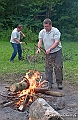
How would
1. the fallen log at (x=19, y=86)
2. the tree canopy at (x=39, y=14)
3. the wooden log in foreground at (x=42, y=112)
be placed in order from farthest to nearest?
1. the tree canopy at (x=39, y=14)
2. the fallen log at (x=19, y=86)
3. the wooden log in foreground at (x=42, y=112)

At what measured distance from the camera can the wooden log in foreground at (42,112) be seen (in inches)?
227

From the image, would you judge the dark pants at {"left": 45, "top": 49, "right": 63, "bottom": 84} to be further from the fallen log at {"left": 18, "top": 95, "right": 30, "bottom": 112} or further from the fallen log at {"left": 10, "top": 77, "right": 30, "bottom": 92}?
the fallen log at {"left": 18, "top": 95, "right": 30, "bottom": 112}

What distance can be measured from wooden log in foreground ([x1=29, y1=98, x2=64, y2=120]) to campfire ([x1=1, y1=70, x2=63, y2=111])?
0.69m

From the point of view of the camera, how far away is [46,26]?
8578 millimetres

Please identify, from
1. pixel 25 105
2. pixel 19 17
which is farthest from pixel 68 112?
pixel 19 17

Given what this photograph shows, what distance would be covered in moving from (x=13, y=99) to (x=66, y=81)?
3.12 metres

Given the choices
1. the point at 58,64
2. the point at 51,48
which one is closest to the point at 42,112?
the point at 51,48

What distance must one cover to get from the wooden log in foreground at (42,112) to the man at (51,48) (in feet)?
8.33

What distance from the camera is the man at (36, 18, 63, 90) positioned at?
862 cm

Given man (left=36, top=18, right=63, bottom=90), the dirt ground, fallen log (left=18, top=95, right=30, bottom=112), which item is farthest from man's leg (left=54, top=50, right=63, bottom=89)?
fallen log (left=18, top=95, right=30, bottom=112)

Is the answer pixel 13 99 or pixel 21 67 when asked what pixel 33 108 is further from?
pixel 21 67

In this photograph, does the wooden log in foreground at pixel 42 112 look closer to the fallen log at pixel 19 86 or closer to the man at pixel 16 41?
the fallen log at pixel 19 86

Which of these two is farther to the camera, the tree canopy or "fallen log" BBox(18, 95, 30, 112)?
the tree canopy

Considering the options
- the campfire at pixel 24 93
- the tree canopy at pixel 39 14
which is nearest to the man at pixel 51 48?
the campfire at pixel 24 93
